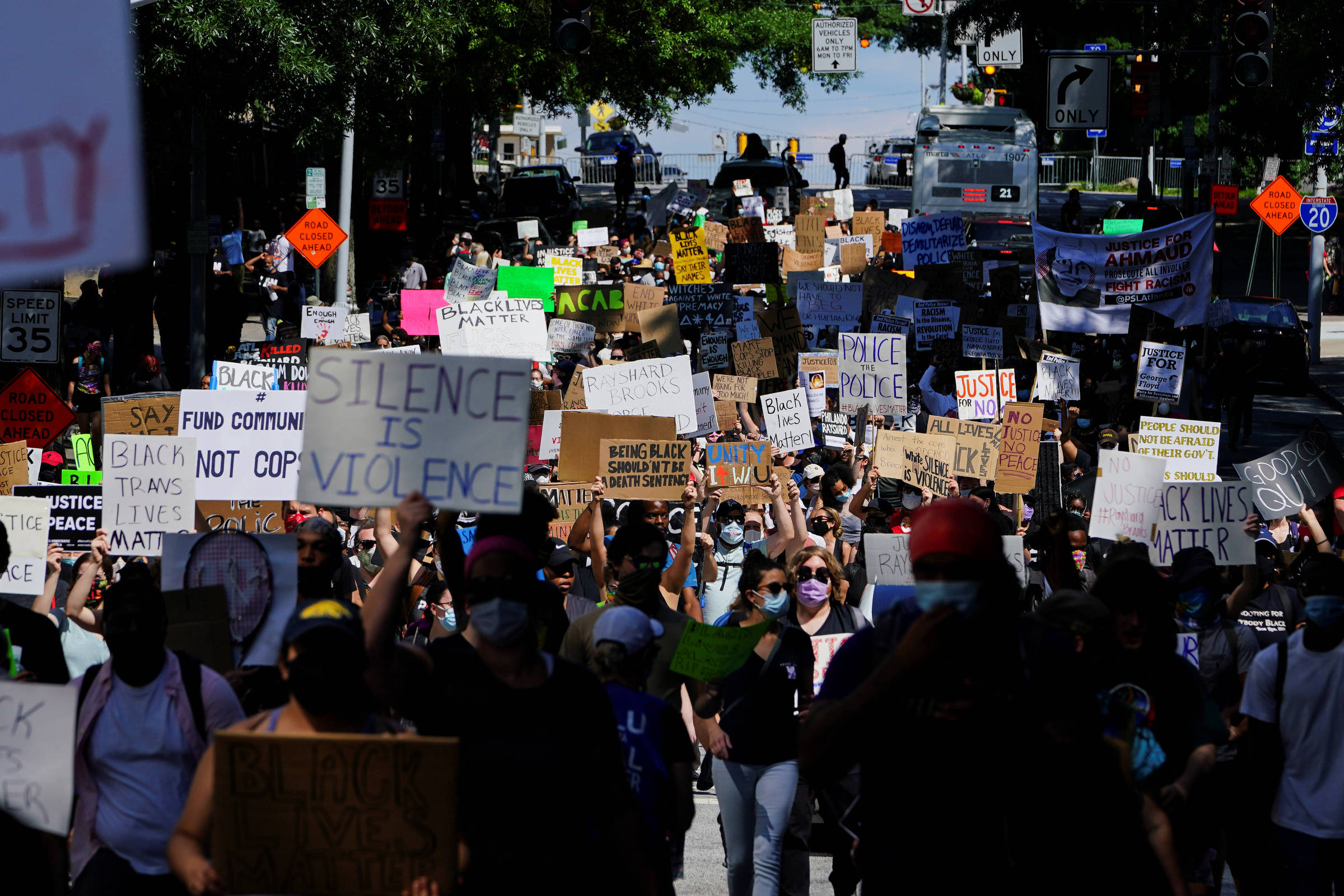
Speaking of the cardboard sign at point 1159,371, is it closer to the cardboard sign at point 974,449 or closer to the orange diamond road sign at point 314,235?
the cardboard sign at point 974,449

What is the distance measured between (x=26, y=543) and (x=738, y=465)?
187 inches

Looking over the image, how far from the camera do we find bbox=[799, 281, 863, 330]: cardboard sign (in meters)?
18.2

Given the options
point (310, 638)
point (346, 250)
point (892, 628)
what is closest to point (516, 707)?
point (310, 638)

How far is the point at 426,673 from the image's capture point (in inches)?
153

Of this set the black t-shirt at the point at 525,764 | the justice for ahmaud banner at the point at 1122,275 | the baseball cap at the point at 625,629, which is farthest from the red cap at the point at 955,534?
the justice for ahmaud banner at the point at 1122,275

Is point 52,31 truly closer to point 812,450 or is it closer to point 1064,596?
point 1064,596

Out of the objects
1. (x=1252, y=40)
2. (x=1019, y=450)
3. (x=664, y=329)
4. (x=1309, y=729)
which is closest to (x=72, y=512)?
(x=1309, y=729)

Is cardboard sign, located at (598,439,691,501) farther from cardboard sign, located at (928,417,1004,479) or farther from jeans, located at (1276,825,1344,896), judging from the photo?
jeans, located at (1276,825,1344,896)

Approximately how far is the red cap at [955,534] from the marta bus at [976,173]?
30.3 meters

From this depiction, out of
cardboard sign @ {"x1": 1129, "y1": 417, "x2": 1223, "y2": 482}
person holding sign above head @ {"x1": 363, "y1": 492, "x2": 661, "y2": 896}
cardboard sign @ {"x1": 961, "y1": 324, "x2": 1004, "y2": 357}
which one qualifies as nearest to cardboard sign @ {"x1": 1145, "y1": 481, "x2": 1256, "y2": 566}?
cardboard sign @ {"x1": 1129, "y1": 417, "x2": 1223, "y2": 482}

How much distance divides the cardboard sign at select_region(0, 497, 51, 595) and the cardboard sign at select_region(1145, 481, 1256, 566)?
524 cm

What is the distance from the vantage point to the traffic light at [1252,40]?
13.3 metres

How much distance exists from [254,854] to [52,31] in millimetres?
1804

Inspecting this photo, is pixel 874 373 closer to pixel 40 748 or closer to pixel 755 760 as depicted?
pixel 755 760
